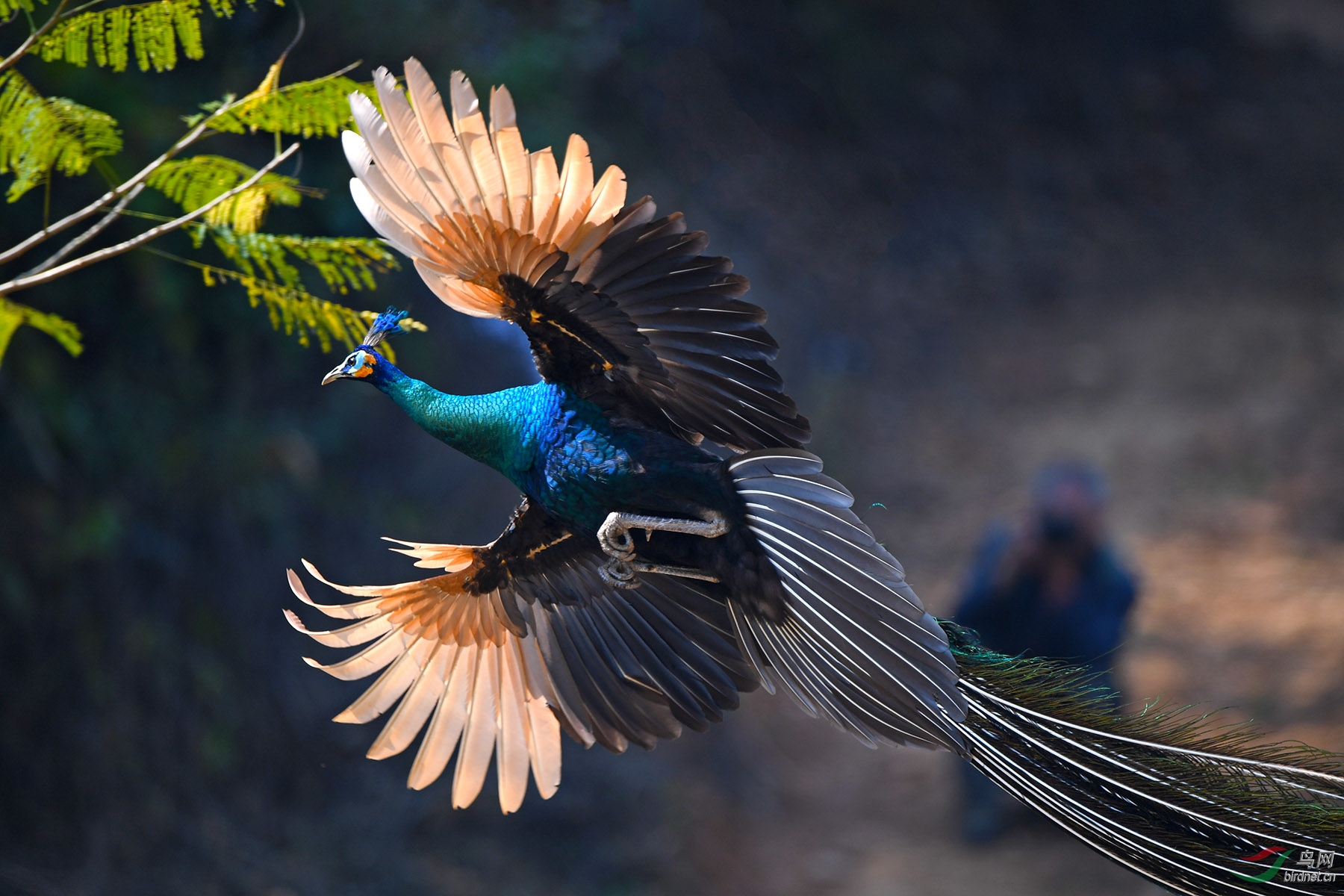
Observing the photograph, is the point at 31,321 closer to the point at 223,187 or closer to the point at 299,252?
the point at 223,187

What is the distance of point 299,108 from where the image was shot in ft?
6.85

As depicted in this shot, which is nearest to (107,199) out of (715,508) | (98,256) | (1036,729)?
(98,256)

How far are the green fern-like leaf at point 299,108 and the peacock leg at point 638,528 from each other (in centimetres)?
89

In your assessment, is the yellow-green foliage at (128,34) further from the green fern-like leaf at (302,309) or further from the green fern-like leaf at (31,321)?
the green fern-like leaf at (31,321)

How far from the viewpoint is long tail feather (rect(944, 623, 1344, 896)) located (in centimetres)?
177

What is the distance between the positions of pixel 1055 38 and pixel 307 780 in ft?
27.7

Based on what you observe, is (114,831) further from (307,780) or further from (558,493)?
(558,493)

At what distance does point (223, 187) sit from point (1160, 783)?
2.07 metres

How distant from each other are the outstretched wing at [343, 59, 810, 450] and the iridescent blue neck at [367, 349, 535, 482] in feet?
0.32

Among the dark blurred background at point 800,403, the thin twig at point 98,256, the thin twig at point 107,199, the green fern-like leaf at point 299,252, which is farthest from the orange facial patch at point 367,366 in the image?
the dark blurred background at point 800,403

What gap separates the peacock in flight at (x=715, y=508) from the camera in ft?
5.89

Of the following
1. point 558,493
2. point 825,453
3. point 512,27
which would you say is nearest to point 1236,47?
point 825,453

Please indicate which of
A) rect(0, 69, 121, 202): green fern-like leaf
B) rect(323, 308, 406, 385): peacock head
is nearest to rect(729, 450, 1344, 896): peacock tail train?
rect(323, 308, 406, 385): peacock head

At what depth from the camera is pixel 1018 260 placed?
29.3 ft
